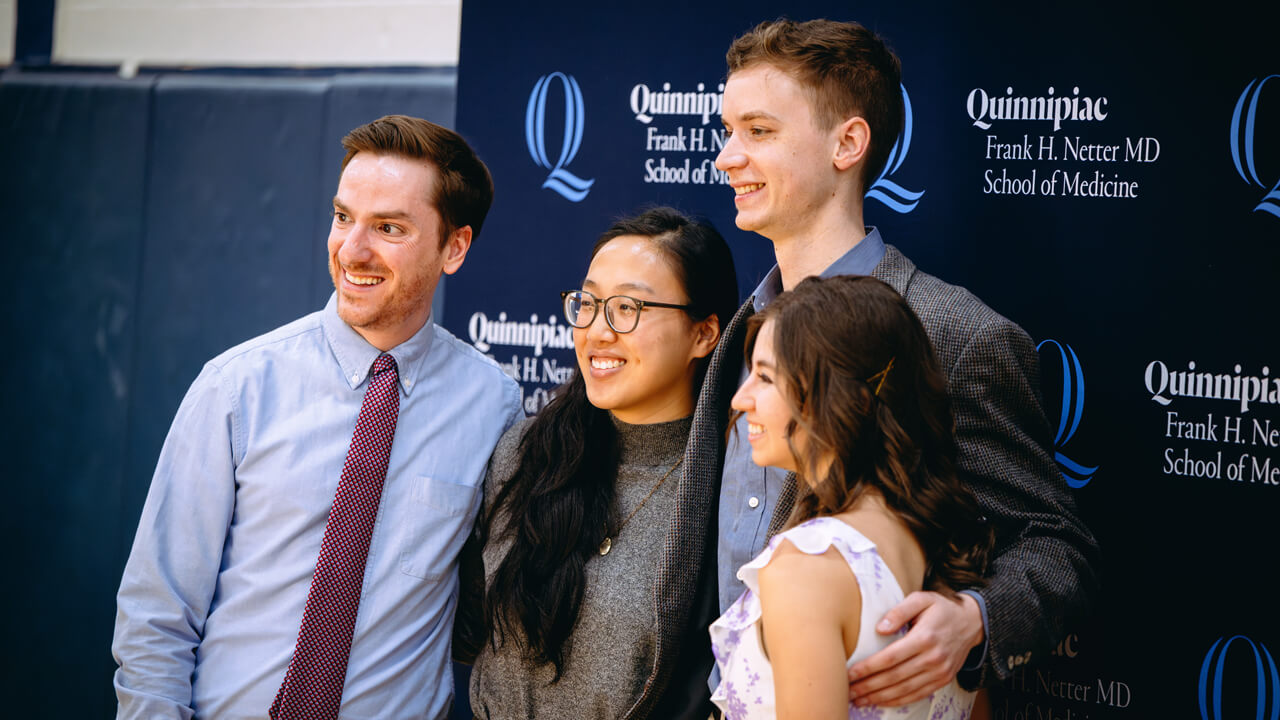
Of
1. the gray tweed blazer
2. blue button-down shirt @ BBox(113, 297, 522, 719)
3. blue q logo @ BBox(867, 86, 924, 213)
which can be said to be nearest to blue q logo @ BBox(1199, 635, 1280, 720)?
the gray tweed blazer

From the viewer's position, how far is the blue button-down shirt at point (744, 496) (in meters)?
1.98

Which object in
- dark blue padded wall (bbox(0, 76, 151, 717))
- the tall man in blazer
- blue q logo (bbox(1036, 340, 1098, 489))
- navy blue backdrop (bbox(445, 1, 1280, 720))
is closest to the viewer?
the tall man in blazer

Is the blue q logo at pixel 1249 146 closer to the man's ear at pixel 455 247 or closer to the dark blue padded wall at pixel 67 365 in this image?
the man's ear at pixel 455 247

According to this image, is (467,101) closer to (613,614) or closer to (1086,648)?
→ (613,614)

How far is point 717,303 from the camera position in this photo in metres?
2.32

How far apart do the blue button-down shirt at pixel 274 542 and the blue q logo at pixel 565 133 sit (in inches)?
36.4

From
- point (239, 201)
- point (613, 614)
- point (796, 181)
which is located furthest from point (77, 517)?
point (796, 181)

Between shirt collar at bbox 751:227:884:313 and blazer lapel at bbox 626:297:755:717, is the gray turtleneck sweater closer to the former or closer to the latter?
blazer lapel at bbox 626:297:755:717

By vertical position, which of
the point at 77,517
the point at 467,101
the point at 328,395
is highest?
the point at 467,101

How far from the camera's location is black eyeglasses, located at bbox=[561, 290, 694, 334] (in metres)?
2.19

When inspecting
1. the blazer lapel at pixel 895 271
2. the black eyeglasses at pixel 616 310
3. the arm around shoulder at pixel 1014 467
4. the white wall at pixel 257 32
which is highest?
the white wall at pixel 257 32

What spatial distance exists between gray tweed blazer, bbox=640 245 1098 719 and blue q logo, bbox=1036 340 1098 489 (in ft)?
1.54

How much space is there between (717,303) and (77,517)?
3.38 metres

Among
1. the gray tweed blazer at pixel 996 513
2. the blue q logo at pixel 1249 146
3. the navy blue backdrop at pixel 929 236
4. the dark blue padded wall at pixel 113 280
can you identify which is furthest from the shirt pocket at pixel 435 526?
the dark blue padded wall at pixel 113 280
